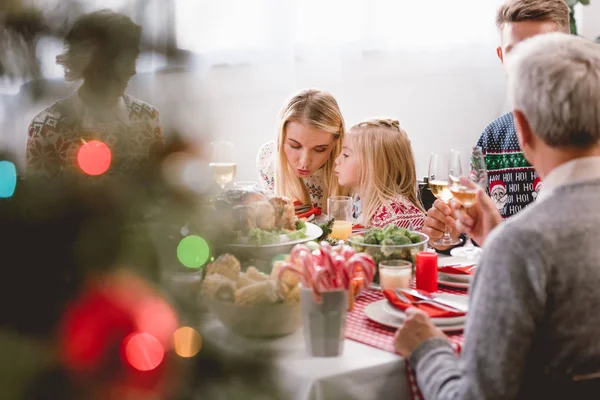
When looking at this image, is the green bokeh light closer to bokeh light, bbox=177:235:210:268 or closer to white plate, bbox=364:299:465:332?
Result: white plate, bbox=364:299:465:332

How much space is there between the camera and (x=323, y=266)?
122 centimetres

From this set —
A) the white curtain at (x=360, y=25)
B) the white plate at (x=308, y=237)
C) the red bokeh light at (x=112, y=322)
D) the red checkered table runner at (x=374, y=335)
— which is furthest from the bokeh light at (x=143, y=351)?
the white curtain at (x=360, y=25)

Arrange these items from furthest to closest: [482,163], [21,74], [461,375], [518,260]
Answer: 1. [482,163]
2. [461,375]
3. [518,260]
4. [21,74]

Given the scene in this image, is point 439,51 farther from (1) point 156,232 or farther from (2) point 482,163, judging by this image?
(1) point 156,232

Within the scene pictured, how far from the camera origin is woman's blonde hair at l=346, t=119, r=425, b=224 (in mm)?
2689

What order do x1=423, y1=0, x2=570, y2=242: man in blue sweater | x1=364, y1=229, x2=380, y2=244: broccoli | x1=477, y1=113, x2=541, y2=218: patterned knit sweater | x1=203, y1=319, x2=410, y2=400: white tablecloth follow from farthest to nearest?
x1=477, y1=113, x2=541, y2=218: patterned knit sweater, x1=423, y1=0, x2=570, y2=242: man in blue sweater, x1=364, y1=229, x2=380, y2=244: broccoli, x1=203, y1=319, x2=410, y2=400: white tablecloth

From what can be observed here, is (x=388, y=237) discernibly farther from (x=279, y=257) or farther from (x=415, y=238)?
(x=279, y=257)

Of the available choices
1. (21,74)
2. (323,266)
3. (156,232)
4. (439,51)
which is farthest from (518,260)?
(439,51)

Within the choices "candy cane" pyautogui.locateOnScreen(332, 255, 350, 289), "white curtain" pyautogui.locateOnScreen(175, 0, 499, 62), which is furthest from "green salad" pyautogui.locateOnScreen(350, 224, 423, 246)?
"white curtain" pyautogui.locateOnScreen(175, 0, 499, 62)

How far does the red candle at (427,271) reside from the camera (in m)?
1.60

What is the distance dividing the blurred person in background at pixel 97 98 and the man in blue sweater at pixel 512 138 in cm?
176

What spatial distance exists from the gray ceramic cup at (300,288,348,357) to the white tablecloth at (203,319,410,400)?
0.07ft

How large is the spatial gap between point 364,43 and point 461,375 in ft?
10.2

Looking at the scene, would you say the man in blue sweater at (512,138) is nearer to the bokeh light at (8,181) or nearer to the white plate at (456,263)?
the white plate at (456,263)
